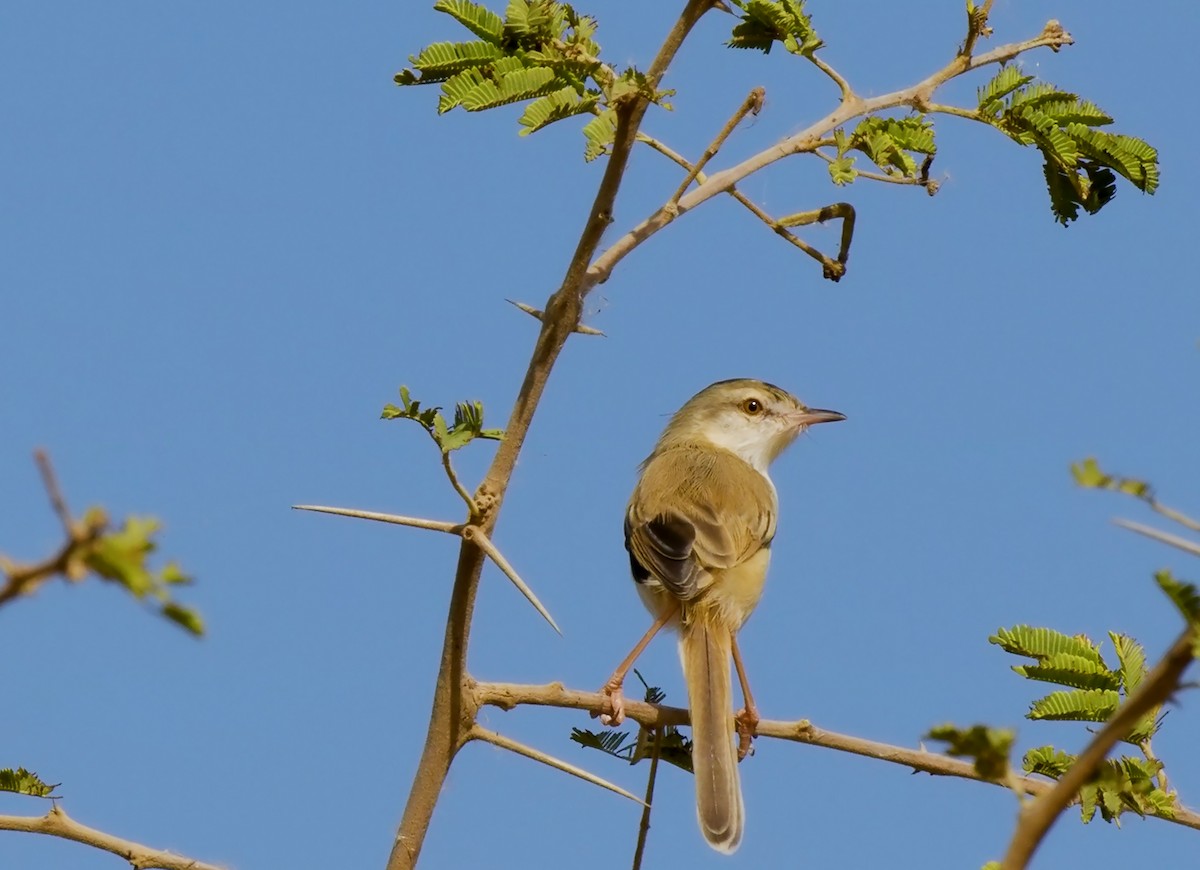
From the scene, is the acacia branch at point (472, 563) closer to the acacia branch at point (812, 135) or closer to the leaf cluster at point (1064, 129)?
the acacia branch at point (812, 135)

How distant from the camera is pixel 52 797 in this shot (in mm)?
3443

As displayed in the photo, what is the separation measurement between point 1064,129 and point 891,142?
61 cm

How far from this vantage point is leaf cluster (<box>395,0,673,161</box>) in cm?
367

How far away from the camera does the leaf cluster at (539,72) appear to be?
3.67 meters

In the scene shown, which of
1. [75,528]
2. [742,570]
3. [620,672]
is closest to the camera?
[75,528]

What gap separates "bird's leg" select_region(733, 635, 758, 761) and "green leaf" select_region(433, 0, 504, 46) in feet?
10.4

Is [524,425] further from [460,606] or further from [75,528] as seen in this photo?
[75,528]

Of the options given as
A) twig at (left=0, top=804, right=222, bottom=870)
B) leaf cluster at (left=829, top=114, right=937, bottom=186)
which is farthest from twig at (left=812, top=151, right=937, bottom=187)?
twig at (left=0, top=804, right=222, bottom=870)

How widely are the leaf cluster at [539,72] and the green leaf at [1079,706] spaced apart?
1.99 m

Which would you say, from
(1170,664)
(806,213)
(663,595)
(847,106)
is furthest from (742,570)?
(1170,664)

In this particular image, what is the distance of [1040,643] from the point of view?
4129mm

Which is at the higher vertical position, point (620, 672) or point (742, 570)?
point (742, 570)

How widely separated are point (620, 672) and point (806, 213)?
90.2 inches

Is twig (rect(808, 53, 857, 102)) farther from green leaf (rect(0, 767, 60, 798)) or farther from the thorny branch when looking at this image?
green leaf (rect(0, 767, 60, 798))
